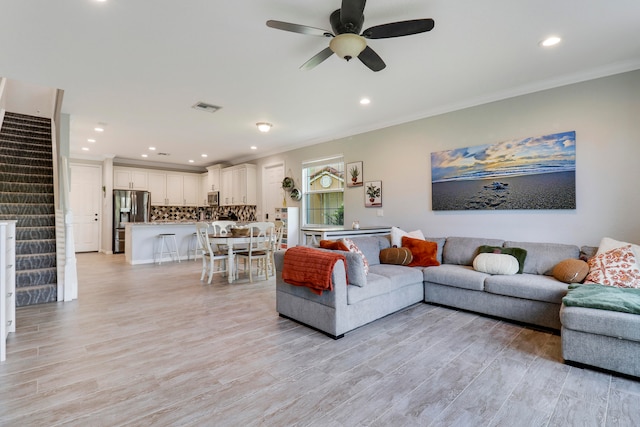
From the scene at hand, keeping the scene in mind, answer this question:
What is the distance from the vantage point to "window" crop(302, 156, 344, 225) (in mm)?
6215

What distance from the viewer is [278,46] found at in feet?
9.50

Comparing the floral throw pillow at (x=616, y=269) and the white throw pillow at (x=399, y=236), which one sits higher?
the white throw pillow at (x=399, y=236)

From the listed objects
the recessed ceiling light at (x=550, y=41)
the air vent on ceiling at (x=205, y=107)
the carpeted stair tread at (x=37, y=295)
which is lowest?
the carpeted stair tread at (x=37, y=295)

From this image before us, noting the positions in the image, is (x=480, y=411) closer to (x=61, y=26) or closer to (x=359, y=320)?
(x=359, y=320)

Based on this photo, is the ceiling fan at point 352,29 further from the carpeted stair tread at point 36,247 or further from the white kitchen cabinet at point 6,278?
the carpeted stair tread at point 36,247

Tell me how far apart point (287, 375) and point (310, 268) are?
98 cm

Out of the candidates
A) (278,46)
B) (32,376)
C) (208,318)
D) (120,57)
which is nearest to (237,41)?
(278,46)

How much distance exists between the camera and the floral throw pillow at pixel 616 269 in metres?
2.71

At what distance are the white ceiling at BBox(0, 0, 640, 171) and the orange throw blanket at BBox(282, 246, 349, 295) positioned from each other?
77.5 inches

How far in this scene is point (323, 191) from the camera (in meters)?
6.57

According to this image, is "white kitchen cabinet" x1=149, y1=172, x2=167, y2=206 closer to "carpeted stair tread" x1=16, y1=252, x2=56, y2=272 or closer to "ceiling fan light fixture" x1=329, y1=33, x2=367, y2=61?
"carpeted stair tread" x1=16, y1=252, x2=56, y2=272

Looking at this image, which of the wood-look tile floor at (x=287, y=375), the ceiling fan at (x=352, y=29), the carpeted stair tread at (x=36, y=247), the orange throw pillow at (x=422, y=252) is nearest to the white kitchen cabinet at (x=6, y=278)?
the wood-look tile floor at (x=287, y=375)

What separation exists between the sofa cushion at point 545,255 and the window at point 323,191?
3294 mm

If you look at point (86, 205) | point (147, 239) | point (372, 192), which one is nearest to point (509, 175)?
point (372, 192)
